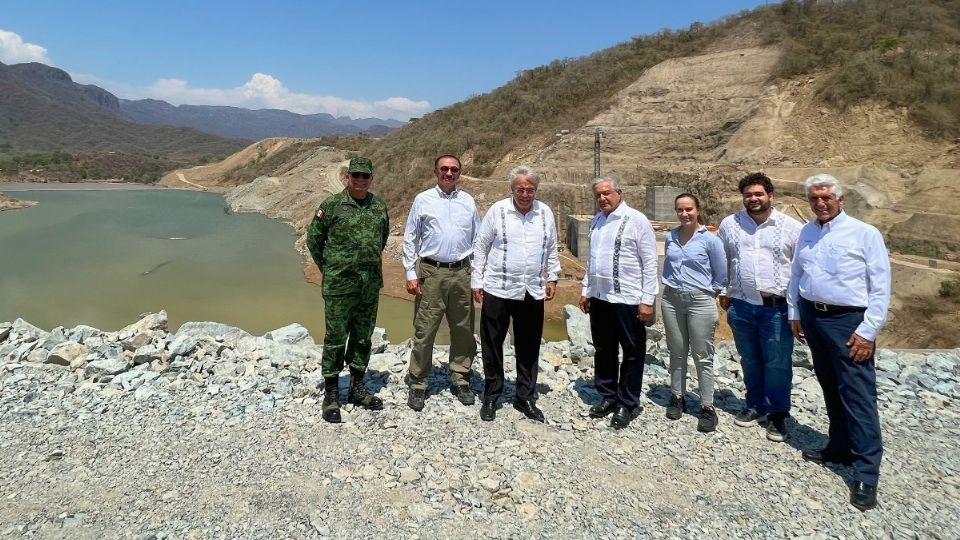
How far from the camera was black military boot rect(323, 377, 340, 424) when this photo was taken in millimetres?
3637

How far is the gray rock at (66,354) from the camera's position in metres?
4.46

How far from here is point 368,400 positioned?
3828mm

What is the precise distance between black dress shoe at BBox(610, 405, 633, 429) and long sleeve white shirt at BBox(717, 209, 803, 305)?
45.3 inches

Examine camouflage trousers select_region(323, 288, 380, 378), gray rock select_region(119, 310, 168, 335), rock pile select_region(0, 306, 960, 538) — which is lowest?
rock pile select_region(0, 306, 960, 538)

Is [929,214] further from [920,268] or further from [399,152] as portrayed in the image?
[399,152]

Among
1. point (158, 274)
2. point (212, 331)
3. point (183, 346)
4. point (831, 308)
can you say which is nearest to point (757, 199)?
point (831, 308)

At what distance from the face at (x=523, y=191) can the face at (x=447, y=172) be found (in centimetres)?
45

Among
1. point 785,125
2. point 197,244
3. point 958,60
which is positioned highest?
Answer: point 958,60

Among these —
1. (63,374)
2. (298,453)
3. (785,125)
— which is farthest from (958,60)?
(63,374)

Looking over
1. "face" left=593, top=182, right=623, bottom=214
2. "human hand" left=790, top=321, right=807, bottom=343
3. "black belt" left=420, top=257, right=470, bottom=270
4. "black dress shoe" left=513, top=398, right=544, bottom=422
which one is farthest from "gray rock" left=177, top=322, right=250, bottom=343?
"human hand" left=790, top=321, right=807, bottom=343

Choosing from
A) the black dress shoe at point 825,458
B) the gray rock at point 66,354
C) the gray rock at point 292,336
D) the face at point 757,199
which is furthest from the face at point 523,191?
the gray rock at point 66,354

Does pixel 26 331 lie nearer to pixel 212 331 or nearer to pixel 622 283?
pixel 212 331

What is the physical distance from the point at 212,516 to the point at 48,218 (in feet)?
127

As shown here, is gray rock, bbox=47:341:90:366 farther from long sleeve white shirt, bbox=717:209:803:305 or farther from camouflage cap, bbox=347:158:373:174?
long sleeve white shirt, bbox=717:209:803:305
